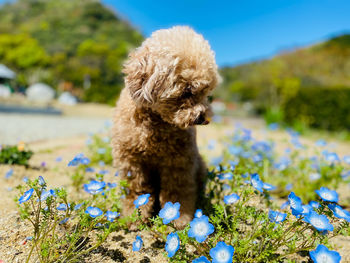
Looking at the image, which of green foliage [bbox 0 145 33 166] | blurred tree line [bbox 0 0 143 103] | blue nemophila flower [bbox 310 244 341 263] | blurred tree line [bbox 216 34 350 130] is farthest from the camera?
blurred tree line [bbox 0 0 143 103]

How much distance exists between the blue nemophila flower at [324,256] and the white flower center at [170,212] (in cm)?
85

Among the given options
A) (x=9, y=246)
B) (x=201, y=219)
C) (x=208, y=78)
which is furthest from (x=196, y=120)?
(x=9, y=246)

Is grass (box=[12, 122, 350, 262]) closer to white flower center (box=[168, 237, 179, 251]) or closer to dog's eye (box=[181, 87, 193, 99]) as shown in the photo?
white flower center (box=[168, 237, 179, 251])

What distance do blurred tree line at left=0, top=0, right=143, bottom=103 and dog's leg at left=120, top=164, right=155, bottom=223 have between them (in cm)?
984

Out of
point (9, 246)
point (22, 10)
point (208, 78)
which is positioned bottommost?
point (9, 246)

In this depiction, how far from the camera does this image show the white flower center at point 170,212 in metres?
1.65

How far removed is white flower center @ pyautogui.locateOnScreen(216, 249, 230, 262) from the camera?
1.46 m

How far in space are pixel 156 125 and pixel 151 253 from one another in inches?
42.1

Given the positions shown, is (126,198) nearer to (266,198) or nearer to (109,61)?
(266,198)

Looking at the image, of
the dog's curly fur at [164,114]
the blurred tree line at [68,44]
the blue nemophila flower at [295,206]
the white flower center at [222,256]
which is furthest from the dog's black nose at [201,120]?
the blurred tree line at [68,44]

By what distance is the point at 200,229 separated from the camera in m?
1.55

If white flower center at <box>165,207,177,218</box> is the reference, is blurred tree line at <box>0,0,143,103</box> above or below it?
above

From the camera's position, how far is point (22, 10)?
76.3 metres

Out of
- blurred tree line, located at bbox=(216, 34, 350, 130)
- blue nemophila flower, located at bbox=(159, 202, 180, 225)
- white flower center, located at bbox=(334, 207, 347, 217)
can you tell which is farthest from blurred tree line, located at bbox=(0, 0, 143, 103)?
white flower center, located at bbox=(334, 207, 347, 217)
